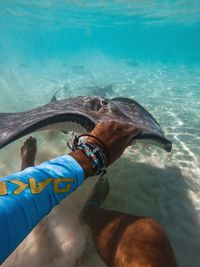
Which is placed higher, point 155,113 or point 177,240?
point 155,113

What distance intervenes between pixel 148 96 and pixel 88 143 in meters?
11.7

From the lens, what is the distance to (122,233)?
2400 mm

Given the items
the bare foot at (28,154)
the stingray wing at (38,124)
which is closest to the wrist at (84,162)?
the stingray wing at (38,124)

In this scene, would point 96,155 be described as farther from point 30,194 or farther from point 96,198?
point 96,198

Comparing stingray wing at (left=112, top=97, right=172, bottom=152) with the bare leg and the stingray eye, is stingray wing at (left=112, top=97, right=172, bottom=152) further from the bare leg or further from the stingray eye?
the bare leg

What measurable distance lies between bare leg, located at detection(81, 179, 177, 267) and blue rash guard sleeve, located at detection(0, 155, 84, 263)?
0.81m

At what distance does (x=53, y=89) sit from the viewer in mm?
16781

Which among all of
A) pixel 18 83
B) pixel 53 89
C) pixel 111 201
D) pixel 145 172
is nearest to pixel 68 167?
pixel 111 201

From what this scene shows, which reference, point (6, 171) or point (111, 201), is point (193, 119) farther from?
point (6, 171)

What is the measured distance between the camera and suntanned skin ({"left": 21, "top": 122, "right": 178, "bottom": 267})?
77.6 inches

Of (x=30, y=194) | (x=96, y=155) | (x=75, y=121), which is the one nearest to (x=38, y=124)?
(x=75, y=121)

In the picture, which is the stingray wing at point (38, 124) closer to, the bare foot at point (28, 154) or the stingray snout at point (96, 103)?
the stingray snout at point (96, 103)

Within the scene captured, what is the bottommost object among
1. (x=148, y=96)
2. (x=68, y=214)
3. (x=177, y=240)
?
(x=177, y=240)

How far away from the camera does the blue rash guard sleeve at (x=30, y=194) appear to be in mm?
1352
